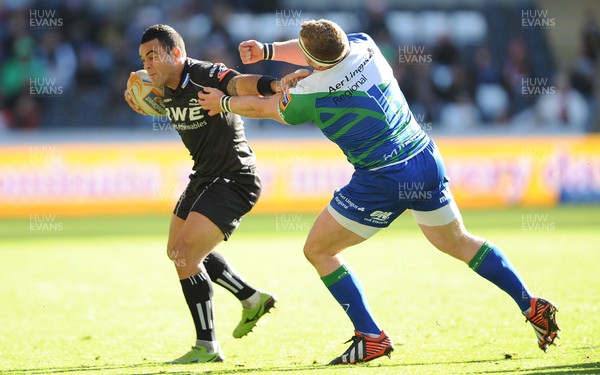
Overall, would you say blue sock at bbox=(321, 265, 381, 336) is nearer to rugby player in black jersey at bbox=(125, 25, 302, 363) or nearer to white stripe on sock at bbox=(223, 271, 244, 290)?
rugby player in black jersey at bbox=(125, 25, 302, 363)

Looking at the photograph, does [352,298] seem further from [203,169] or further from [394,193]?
[203,169]

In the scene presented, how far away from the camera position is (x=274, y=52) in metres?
7.04

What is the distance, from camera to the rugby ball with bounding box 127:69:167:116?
722 cm

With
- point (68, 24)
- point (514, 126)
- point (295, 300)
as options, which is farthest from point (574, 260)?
point (68, 24)

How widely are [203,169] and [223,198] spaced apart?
344 mm

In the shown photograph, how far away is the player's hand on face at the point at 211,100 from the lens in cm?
655

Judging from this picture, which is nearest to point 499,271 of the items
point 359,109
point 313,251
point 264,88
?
point 313,251

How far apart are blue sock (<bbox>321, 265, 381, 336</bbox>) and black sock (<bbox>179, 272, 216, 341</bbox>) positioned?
0.92 meters

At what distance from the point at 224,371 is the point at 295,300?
3.22 meters

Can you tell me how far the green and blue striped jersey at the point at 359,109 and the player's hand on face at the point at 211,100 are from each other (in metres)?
0.55

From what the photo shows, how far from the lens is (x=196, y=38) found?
2184 cm

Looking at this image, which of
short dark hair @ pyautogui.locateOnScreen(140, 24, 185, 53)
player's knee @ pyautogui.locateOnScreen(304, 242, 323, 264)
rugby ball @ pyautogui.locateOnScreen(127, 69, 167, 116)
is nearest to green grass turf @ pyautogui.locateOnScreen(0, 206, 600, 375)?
player's knee @ pyautogui.locateOnScreen(304, 242, 323, 264)

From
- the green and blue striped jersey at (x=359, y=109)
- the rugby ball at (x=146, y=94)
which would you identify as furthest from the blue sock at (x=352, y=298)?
the rugby ball at (x=146, y=94)

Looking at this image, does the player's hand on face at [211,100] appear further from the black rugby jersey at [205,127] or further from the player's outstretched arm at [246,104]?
the black rugby jersey at [205,127]
